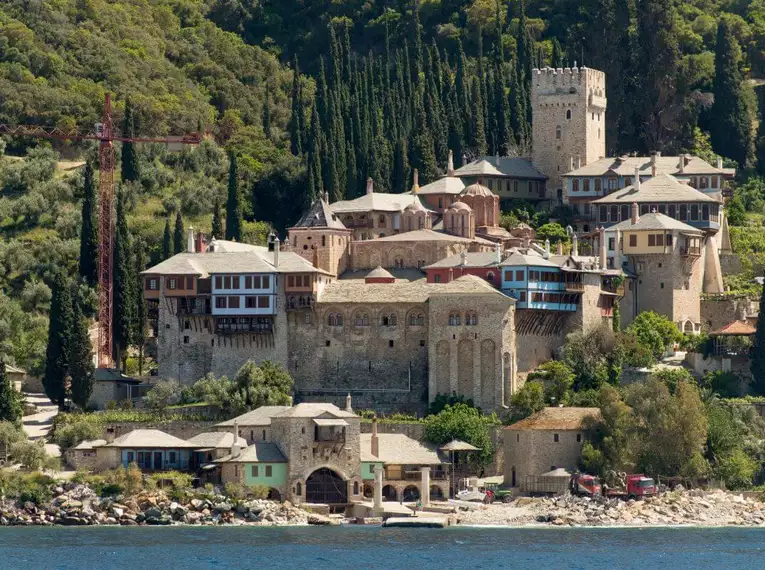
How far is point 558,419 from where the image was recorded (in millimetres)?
103188

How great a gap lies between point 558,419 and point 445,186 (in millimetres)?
22443

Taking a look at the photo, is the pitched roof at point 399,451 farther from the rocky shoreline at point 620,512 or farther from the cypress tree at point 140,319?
the cypress tree at point 140,319

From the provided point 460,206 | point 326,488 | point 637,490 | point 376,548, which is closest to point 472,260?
point 460,206

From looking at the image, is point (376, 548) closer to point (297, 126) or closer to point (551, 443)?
point (551, 443)

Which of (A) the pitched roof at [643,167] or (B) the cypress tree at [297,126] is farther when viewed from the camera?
(B) the cypress tree at [297,126]

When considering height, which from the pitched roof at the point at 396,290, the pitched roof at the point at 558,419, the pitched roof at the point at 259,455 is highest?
the pitched roof at the point at 396,290

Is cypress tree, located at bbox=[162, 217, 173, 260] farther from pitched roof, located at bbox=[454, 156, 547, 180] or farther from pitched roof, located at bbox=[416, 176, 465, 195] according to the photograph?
pitched roof, located at bbox=[454, 156, 547, 180]

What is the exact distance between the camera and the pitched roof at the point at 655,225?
113562 millimetres

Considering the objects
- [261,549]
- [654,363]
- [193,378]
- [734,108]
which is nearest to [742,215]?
[734,108]

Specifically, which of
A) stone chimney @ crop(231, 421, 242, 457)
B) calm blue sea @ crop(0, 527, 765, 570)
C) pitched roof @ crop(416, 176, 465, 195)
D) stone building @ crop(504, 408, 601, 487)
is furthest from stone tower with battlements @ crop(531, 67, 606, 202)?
calm blue sea @ crop(0, 527, 765, 570)

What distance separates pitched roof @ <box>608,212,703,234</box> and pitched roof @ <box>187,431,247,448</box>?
2216 cm

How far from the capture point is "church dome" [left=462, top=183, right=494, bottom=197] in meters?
120

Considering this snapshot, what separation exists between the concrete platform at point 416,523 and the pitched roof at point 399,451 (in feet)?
15.3

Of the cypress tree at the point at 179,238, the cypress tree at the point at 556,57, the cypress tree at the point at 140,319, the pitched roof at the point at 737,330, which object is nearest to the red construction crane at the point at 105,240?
the cypress tree at the point at 140,319
